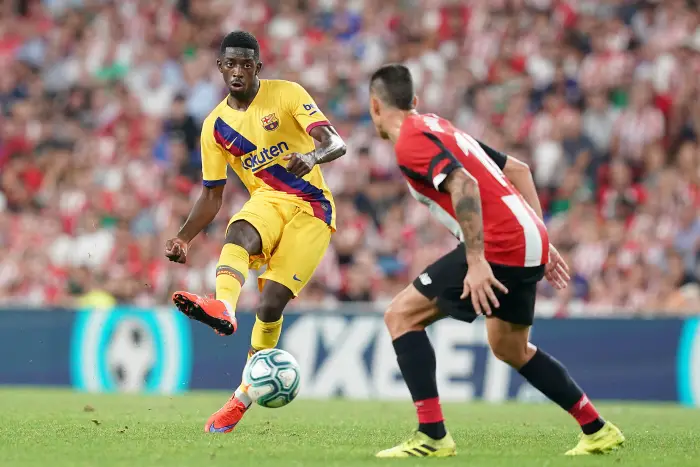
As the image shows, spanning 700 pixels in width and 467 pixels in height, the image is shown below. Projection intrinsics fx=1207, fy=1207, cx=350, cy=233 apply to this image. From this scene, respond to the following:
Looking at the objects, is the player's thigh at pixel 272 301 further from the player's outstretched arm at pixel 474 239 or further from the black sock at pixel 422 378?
the player's outstretched arm at pixel 474 239

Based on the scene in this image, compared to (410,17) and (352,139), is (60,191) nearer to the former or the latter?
(352,139)

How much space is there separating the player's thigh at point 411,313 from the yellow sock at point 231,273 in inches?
60.7

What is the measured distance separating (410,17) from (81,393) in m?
9.12

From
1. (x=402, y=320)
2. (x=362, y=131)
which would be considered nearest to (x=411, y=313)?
(x=402, y=320)

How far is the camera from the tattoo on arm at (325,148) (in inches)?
324

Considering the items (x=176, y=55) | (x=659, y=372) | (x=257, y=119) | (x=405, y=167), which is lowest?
(x=659, y=372)

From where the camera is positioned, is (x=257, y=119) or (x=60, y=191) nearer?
(x=257, y=119)

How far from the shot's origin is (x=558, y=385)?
698cm

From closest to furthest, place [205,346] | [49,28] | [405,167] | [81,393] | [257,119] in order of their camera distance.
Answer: [405,167]
[257,119]
[81,393]
[205,346]
[49,28]

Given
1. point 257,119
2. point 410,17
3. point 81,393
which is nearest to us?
point 257,119

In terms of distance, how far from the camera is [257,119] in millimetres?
8867

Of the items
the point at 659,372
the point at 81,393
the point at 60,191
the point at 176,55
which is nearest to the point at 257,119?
the point at 81,393

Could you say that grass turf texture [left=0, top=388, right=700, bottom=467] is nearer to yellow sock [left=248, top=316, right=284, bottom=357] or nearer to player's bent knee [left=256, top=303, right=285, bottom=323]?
yellow sock [left=248, top=316, right=284, bottom=357]

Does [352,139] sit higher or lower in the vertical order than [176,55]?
lower
